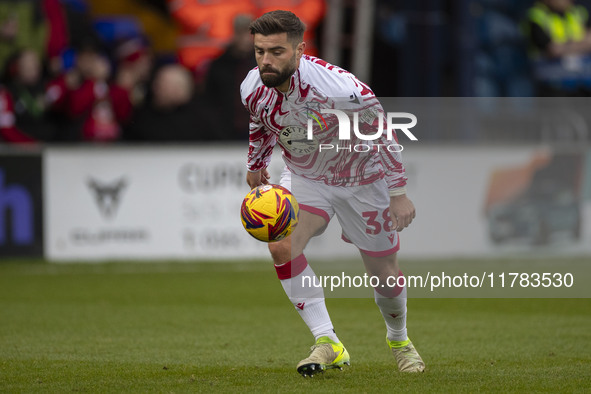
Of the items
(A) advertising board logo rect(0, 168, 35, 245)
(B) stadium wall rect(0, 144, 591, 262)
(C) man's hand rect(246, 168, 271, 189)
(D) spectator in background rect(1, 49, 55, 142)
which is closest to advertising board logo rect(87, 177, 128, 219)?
(B) stadium wall rect(0, 144, 591, 262)

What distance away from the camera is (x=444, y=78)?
16.2 meters

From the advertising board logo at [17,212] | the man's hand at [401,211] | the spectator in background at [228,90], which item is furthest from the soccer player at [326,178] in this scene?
the spectator in background at [228,90]

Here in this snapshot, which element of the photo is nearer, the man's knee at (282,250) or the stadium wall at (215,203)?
the man's knee at (282,250)

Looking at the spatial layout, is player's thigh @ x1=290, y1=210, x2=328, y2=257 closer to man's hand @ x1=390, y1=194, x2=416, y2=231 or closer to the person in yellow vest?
man's hand @ x1=390, y1=194, x2=416, y2=231

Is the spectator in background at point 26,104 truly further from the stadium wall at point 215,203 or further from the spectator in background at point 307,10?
the spectator in background at point 307,10

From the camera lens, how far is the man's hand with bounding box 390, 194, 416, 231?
605 cm

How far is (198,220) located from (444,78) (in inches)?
202

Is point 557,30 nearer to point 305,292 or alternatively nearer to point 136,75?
point 136,75

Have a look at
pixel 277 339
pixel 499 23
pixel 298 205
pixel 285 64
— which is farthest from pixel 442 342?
pixel 499 23

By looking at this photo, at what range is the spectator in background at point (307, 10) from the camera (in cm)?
1669

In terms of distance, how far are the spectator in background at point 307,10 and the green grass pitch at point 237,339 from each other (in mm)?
5767

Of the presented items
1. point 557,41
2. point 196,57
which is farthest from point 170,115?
point 557,41

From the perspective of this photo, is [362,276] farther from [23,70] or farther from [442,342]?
[23,70]

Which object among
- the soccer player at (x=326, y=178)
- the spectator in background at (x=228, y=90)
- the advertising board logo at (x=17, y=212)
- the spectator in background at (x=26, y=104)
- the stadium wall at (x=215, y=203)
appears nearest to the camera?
the soccer player at (x=326, y=178)
